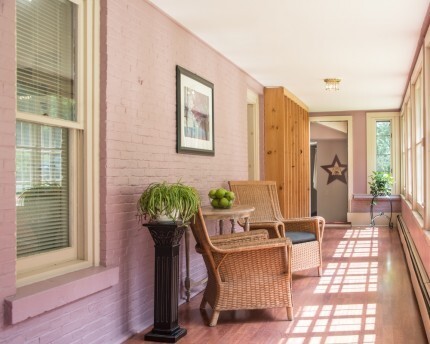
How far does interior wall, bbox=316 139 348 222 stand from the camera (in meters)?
12.9

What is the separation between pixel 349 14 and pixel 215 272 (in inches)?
92.1

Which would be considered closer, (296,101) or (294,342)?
(294,342)

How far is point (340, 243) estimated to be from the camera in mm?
8367

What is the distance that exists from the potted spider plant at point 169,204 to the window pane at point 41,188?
0.51 metres

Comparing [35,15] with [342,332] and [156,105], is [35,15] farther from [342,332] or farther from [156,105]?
[342,332]

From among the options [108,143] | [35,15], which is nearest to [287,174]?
[108,143]

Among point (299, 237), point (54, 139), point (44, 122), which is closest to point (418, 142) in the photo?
point (299, 237)

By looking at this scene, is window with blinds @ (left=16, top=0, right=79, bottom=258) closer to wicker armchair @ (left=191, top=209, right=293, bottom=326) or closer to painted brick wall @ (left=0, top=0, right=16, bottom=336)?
painted brick wall @ (left=0, top=0, right=16, bottom=336)

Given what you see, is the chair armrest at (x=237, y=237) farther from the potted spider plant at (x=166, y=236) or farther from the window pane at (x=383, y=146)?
the window pane at (x=383, y=146)

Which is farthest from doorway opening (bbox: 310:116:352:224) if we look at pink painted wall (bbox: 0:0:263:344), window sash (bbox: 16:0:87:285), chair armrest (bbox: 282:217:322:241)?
window sash (bbox: 16:0:87:285)

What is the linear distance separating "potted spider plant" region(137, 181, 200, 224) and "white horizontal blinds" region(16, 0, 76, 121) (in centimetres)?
69

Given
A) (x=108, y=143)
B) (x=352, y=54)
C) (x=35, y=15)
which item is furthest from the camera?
(x=352, y=54)

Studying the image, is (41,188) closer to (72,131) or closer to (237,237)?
(72,131)

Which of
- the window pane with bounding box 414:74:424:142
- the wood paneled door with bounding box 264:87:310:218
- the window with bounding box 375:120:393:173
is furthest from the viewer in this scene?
the window with bounding box 375:120:393:173
